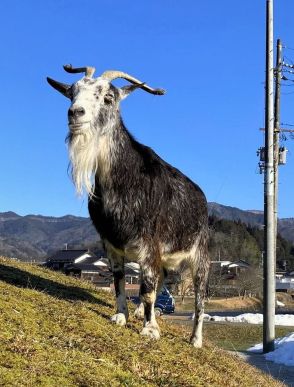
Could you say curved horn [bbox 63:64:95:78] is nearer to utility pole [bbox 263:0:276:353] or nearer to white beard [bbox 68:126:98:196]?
white beard [bbox 68:126:98:196]

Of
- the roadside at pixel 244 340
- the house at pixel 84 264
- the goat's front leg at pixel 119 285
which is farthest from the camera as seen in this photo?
the house at pixel 84 264

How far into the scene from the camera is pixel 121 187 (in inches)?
303

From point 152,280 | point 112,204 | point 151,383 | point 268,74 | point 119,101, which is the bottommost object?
point 151,383

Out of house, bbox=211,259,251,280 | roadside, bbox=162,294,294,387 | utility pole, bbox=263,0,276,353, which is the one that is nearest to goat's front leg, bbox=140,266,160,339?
roadside, bbox=162,294,294,387

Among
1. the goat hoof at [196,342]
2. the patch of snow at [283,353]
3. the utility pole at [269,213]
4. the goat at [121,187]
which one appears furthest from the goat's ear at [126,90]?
the utility pole at [269,213]

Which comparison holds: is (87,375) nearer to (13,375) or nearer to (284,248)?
(13,375)

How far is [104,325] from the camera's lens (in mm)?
7449

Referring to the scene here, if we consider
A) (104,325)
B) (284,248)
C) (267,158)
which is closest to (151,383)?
(104,325)

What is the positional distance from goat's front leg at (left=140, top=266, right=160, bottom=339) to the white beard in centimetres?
135

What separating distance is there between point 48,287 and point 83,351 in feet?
14.7

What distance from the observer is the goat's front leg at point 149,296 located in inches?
304

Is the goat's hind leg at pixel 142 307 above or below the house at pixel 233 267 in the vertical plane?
below

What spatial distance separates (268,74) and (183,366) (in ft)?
47.6

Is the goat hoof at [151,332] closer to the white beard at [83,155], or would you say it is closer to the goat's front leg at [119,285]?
the goat's front leg at [119,285]
